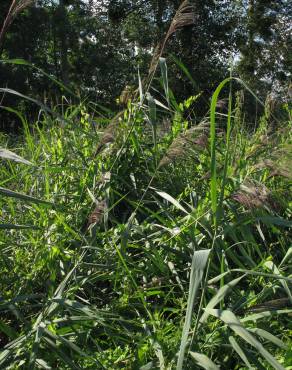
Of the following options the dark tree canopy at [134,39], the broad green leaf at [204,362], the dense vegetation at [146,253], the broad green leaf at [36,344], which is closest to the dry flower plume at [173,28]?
the dense vegetation at [146,253]

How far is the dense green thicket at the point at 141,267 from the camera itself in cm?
151

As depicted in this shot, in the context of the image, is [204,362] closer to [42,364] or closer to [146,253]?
[42,364]

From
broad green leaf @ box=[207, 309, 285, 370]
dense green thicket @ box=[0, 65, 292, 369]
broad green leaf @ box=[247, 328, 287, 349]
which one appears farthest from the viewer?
dense green thicket @ box=[0, 65, 292, 369]

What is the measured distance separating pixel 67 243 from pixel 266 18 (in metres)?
21.6

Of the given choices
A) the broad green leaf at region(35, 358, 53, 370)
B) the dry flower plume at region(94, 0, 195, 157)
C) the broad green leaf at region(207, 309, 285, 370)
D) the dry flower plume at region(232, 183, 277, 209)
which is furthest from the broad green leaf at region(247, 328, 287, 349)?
the dry flower plume at region(94, 0, 195, 157)

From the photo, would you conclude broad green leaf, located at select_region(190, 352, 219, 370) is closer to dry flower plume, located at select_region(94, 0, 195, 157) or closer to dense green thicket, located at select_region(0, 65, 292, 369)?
dense green thicket, located at select_region(0, 65, 292, 369)

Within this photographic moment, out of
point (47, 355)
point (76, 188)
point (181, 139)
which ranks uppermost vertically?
point (181, 139)

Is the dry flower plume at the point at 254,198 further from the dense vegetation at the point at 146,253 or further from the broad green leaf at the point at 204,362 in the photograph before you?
the broad green leaf at the point at 204,362

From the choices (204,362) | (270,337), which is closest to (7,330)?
(204,362)

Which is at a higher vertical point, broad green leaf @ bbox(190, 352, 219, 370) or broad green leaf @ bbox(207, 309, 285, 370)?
broad green leaf @ bbox(207, 309, 285, 370)

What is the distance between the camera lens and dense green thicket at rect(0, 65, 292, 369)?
1.51 m

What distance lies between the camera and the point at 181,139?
5.91 feet

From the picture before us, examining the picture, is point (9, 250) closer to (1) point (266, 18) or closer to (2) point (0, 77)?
(2) point (0, 77)

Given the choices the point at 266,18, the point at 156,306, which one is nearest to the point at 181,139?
the point at 156,306
